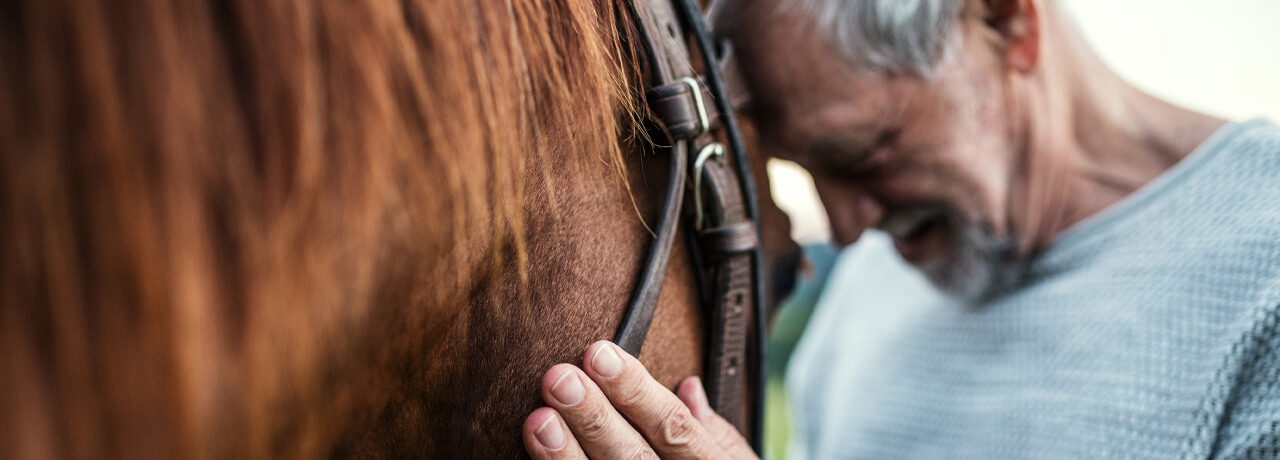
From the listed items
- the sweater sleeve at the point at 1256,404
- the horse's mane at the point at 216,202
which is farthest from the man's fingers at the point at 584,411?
the sweater sleeve at the point at 1256,404

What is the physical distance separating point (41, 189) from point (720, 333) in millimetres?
459

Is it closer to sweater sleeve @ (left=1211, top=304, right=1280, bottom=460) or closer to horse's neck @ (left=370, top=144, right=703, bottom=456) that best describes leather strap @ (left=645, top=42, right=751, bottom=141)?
horse's neck @ (left=370, top=144, right=703, bottom=456)

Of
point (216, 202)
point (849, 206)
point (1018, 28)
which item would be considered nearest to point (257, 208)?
point (216, 202)

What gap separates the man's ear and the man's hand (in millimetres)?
738

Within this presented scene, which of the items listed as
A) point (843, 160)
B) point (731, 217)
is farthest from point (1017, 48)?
point (731, 217)

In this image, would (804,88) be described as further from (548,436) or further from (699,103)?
(548,436)

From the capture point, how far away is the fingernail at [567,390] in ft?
1.50

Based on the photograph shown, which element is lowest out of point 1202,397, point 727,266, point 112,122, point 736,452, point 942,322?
point 942,322

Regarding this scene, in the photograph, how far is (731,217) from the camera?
0.58m

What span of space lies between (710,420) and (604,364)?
6.8 inches

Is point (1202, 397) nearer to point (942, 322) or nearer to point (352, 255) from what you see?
point (942, 322)

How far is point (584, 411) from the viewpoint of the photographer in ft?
1.51

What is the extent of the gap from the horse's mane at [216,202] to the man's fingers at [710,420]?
282 millimetres

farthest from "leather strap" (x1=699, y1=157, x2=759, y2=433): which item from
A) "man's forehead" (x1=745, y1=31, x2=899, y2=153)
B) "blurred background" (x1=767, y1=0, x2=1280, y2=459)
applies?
"blurred background" (x1=767, y1=0, x2=1280, y2=459)
